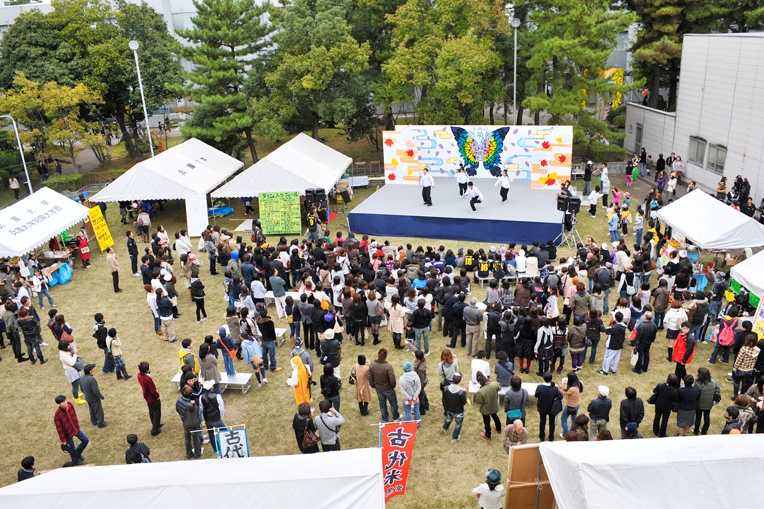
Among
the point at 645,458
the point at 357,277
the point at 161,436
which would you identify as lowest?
the point at 161,436

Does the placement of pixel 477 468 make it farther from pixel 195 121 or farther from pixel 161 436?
pixel 195 121

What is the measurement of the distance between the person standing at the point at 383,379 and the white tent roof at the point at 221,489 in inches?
117

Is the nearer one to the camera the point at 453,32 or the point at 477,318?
the point at 477,318

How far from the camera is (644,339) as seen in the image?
10461 mm

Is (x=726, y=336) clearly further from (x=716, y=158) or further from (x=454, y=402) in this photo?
(x=716, y=158)

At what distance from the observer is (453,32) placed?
25.1m

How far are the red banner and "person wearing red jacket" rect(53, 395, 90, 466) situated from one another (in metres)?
4.59

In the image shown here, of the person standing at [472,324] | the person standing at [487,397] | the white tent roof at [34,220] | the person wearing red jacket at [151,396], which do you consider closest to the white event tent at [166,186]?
the white tent roof at [34,220]

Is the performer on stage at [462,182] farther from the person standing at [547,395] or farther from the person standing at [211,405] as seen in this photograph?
the person standing at [211,405]

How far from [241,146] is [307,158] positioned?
24.3 ft

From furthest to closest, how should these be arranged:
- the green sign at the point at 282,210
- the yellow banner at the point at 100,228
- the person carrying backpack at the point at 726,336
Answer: the green sign at the point at 282,210 < the yellow banner at the point at 100,228 < the person carrying backpack at the point at 726,336

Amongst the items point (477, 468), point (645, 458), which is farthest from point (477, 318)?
point (645, 458)

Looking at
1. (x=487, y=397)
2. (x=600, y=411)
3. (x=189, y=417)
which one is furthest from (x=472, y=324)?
(x=189, y=417)

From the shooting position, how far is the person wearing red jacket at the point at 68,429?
888 cm
